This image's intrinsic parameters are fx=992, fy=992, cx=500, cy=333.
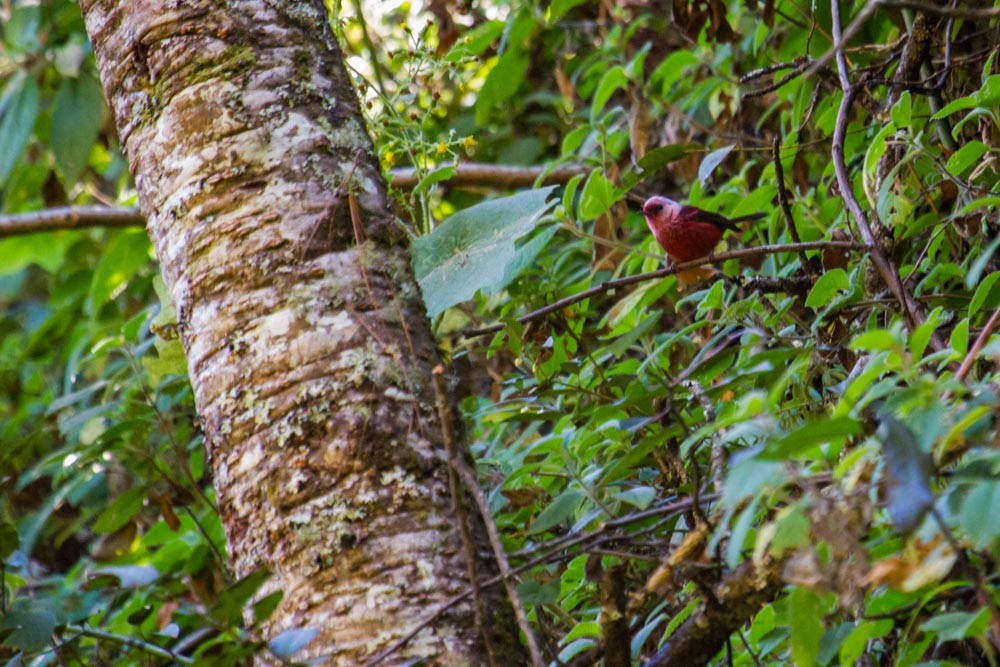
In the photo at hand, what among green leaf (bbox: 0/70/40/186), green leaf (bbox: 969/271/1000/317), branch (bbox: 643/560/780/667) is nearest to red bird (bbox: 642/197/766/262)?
green leaf (bbox: 969/271/1000/317)

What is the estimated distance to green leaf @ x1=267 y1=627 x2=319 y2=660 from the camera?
1.33 meters

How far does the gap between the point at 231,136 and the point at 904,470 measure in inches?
50.6

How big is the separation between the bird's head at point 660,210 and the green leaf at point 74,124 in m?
2.45

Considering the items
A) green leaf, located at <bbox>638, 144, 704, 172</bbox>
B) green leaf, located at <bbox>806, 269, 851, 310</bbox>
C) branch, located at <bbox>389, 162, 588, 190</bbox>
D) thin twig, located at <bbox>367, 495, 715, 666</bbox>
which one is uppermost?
branch, located at <bbox>389, 162, 588, 190</bbox>

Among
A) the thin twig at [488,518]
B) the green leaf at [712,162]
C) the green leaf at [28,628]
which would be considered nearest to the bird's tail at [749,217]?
the green leaf at [712,162]

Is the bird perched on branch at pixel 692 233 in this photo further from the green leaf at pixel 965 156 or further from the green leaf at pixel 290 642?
the green leaf at pixel 290 642

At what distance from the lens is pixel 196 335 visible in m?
1.74

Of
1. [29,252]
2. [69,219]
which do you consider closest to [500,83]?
[69,219]

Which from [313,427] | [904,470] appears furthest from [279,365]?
[904,470]

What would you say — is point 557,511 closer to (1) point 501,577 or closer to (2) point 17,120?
(1) point 501,577

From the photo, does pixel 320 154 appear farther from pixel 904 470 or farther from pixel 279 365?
pixel 904 470

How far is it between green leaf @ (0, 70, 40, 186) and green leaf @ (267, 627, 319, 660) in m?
3.50

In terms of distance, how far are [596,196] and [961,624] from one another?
1.45 m

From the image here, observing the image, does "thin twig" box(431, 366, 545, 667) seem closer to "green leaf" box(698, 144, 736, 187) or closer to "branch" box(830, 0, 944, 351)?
"branch" box(830, 0, 944, 351)
